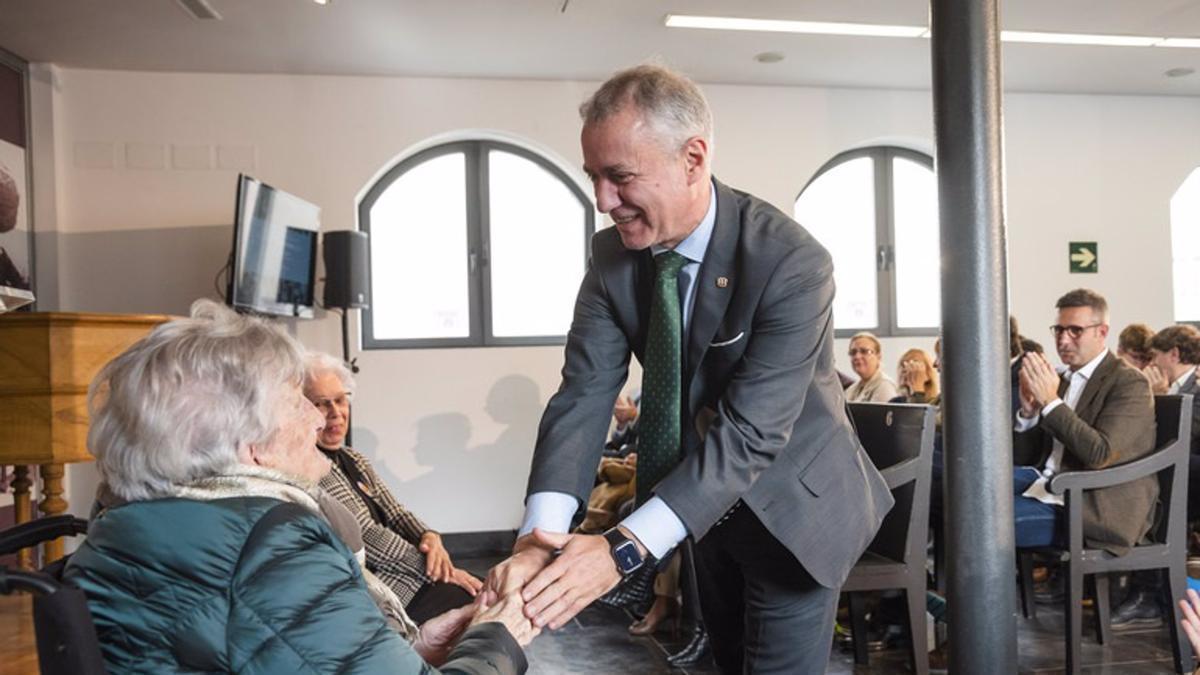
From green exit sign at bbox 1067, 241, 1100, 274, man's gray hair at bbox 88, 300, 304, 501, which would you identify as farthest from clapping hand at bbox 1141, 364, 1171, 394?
man's gray hair at bbox 88, 300, 304, 501

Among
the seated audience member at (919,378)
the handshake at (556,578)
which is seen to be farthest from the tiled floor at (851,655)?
the handshake at (556,578)

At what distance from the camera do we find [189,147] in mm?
6320

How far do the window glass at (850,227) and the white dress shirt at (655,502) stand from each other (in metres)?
5.71

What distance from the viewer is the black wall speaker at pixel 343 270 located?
A: 6043 mm

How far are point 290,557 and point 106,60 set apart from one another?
5.85 meters

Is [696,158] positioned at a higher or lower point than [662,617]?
higher

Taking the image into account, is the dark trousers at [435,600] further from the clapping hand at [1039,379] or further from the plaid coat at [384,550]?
the clapping hand at [1039,379]

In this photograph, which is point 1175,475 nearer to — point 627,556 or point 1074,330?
point 1074,330

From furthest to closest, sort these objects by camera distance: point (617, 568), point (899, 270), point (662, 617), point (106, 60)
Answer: point (899, 270)
point (106, 60)
point (662, 617)
point (617, 568)

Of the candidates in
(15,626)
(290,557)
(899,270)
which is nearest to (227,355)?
(290,557)

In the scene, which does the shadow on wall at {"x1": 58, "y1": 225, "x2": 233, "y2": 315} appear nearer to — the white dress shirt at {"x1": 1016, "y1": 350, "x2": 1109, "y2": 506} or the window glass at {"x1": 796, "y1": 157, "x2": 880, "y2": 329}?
the window glass at {"x1": 796, "y1": 157, "x2": 880, "y2": 329}

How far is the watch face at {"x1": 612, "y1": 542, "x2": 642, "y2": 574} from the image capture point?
5.28 feet

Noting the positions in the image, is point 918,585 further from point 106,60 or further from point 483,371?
point 106,60

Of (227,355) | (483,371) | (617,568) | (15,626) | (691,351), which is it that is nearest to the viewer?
(227,355)
